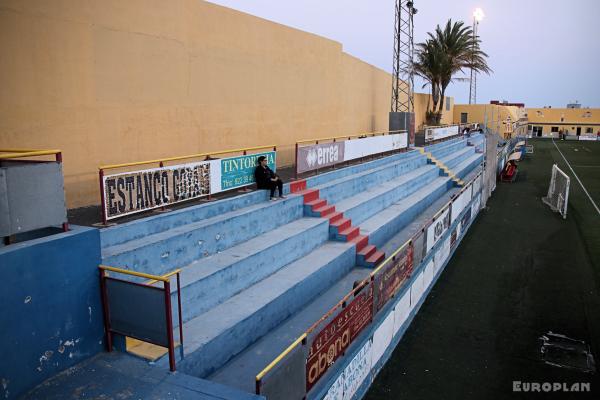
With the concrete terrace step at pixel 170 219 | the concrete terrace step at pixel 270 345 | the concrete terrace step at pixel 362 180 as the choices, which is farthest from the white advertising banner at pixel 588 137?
the concrete terrace step at pixel 170 219


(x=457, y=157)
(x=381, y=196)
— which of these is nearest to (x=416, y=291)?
(x=381, y=196)

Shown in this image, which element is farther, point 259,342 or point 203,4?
point 203,4

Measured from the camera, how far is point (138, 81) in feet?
39.0

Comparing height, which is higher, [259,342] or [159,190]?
[159,190]

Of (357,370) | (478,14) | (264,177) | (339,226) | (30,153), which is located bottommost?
(357,370)

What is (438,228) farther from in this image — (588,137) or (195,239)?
(588,137)

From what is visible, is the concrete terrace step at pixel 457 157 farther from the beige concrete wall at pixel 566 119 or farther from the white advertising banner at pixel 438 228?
the beige concrete wall at pixel 566 119

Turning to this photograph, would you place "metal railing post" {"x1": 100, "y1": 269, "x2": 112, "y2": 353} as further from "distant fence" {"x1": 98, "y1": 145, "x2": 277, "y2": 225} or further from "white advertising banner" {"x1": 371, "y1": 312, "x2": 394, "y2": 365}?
"white advertising banner" {"x1": 371, "y1": 312, "x2": 394, "y2": 365}

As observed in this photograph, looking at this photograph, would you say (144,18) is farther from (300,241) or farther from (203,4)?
(300,241)

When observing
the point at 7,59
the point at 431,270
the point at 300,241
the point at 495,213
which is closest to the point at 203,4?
the point at 7,59

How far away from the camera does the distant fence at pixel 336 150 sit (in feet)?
53.3

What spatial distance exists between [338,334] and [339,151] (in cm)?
1232

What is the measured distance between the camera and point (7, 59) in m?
8.82

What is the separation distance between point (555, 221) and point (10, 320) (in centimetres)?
2247
